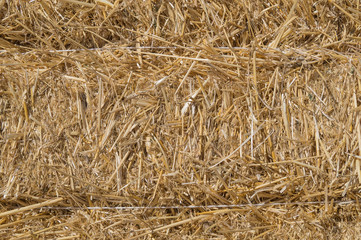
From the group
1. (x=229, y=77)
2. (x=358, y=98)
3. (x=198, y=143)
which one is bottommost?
(x=198, y=143)

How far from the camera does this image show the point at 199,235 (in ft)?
5.80

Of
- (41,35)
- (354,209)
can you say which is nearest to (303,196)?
(354,209)

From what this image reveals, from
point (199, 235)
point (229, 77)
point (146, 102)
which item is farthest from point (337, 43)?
point (199, 235)

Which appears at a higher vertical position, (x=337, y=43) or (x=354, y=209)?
(x=337, y=43)

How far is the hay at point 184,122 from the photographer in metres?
1.68

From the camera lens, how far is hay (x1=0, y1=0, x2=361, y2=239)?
1.68 metres

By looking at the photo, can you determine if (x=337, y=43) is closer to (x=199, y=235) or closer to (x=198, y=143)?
(x=198, y=143)

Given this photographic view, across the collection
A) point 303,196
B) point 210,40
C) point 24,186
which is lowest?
point 303,196

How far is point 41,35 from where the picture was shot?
1.85m

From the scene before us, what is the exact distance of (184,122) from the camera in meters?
1.71

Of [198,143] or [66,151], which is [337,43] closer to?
[198,143]

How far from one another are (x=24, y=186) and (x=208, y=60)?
3.52 feet

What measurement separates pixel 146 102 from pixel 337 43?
0.96 m

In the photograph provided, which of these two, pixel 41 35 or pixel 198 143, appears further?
pixel 41 35
